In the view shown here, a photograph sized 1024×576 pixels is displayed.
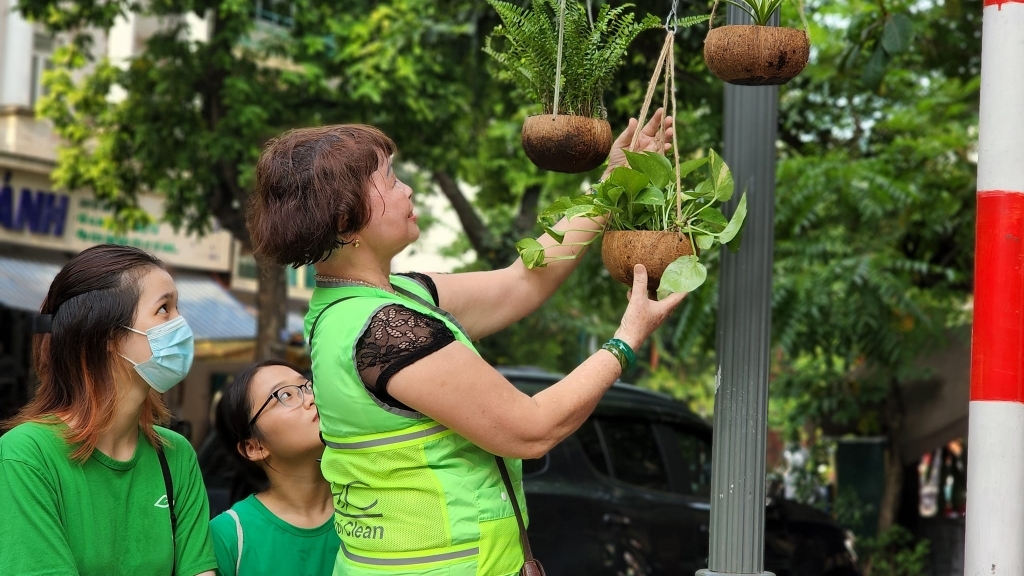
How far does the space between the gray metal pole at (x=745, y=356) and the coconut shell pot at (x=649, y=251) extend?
295 millimetres

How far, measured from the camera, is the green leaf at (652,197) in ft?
7.25

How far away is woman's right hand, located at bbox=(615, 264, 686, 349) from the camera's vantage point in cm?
215

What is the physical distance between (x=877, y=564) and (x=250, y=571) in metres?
7.16

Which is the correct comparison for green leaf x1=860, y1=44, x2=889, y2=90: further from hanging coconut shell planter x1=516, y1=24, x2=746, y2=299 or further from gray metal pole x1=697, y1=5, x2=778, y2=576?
hanging coconut shell planter x1=516, y1=24, x2=746, y2=299

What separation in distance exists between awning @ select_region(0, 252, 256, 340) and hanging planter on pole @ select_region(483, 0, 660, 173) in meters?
13.1

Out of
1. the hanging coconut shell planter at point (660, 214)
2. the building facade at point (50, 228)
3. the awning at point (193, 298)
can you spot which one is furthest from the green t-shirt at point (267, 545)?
the building facade at point (50, 228)

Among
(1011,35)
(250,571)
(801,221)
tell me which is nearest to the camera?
(1011,35)

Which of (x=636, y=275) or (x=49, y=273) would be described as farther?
(x=49, y=273)

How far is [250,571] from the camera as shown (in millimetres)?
2893

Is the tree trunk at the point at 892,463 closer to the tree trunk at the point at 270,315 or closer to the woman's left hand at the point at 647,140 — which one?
the tree trunk at the point at 270,315

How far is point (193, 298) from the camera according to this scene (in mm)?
18156

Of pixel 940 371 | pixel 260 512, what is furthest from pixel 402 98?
pixel 260 512

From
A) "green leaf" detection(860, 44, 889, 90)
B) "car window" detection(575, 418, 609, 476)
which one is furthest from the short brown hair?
"car window" detection(575, 418, 609, 476)

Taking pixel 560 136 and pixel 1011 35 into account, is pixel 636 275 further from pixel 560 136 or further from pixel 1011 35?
pixel 1011 35
